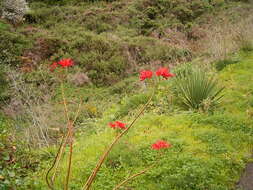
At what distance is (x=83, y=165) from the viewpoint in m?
3.76

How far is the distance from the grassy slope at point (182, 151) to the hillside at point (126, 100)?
0.01 m

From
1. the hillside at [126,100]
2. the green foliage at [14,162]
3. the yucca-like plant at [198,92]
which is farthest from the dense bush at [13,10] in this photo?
the green foliage at [14,162]

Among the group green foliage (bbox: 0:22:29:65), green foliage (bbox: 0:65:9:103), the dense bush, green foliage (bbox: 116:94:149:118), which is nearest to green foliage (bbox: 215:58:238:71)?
green foliage (bbox: 116:94:149:118)

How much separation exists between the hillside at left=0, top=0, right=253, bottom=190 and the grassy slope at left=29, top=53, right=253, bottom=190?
0.01 metres

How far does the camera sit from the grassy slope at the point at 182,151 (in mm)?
3340

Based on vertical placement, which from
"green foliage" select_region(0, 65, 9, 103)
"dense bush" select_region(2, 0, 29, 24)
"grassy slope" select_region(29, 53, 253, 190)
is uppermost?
"dense bush" select_region(2, 0, 29, 24)

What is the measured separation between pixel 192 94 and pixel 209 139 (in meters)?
1.27

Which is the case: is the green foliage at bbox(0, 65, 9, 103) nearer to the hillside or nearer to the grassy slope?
the hillside

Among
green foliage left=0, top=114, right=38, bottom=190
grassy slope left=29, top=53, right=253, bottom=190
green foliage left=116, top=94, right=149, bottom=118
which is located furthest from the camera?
green foliage left=116, top=94, right=149, bottom=118

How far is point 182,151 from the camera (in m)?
3.94

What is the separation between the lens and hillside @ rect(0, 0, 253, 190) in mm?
3500

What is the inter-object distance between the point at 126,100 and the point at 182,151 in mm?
2957

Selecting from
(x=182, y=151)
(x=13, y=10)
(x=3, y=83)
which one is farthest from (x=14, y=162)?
(x=13, y=10)

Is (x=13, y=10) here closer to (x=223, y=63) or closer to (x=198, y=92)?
(x=223, y=63)
